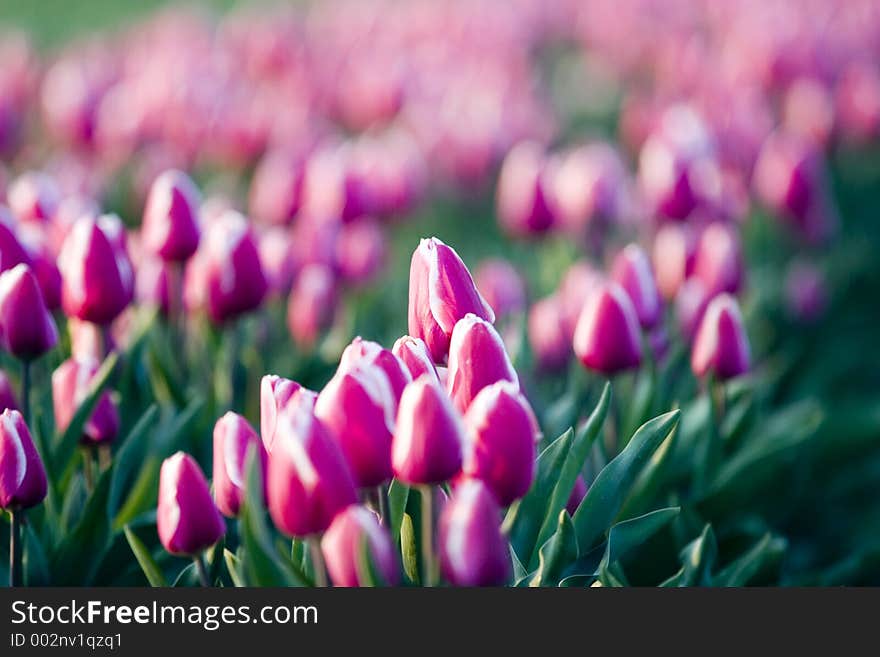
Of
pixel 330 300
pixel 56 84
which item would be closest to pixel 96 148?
pixel 56 84

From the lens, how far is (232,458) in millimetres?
1273

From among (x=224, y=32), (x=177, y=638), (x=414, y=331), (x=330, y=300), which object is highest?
(x=224, y=32)

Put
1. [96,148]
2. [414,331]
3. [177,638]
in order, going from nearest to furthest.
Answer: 1. [177,638]
2. [414,331]
3. [96,148]

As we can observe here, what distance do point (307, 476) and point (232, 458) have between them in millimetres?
259

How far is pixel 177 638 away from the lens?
1.16m

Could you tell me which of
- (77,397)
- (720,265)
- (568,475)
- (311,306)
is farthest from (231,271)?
(720,265)

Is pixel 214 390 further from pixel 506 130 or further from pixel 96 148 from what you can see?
pixel 506 130

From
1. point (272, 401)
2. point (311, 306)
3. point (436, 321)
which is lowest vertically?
point (272, 401)

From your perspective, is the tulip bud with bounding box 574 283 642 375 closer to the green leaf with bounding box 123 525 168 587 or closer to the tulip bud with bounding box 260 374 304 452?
the tulip bud with bounding box 260 374 304 452

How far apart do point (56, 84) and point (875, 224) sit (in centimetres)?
320

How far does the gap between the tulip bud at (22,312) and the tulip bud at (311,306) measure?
2.87 ft

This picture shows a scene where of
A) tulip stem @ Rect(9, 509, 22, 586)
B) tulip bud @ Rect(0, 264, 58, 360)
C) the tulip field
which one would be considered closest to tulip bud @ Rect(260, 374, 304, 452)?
the tulip field

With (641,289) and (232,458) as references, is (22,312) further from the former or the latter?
(641,289)

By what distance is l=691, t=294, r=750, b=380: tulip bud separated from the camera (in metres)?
1.83
